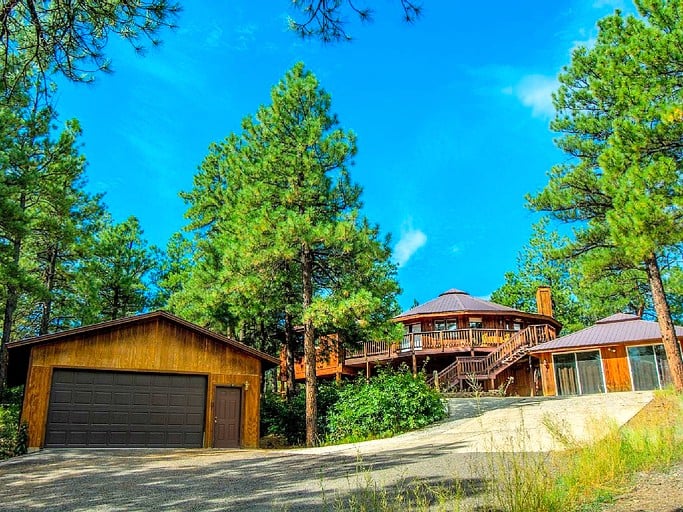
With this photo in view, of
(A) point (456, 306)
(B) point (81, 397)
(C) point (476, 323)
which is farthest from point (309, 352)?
(C) point (476, 323)

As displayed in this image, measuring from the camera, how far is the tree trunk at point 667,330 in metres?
14.4

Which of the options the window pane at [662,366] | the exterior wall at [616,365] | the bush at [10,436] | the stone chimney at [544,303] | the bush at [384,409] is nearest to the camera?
the bush at [10,436]

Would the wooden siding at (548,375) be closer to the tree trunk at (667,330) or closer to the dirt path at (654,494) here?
the tree trunk at (667,330)

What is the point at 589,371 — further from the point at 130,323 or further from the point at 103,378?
the point at 103,378

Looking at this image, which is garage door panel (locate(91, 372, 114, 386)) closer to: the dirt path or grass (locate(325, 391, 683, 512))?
grass (locate(325, 391, 683, 512))

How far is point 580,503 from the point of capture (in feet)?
16.7

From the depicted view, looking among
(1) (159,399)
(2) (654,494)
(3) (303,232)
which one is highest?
(3) (303,232)

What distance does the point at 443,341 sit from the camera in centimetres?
2708

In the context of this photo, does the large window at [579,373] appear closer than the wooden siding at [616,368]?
No

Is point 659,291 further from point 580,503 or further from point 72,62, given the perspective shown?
point 72,62

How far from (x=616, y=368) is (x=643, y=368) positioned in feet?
3.37

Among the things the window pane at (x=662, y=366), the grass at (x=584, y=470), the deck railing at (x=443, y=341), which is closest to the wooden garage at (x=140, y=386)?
the grass at (x=584, y=470)

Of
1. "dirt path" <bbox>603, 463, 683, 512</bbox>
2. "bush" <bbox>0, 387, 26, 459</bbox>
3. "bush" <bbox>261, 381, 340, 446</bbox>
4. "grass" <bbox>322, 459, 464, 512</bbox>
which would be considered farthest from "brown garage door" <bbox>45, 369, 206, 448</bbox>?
"dirt path" <bbox>603, 463, 683, 512</bbox>

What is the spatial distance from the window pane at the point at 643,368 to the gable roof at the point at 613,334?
59 cm
